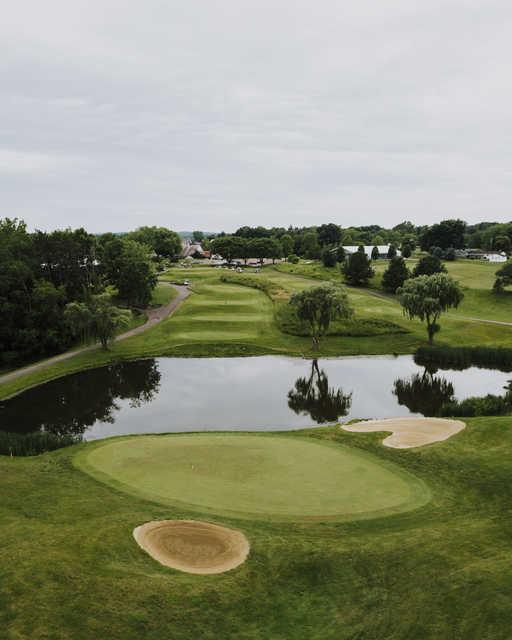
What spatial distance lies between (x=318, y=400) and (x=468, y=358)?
19.6m

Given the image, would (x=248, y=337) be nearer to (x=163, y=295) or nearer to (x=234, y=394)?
(x=234, y=394)

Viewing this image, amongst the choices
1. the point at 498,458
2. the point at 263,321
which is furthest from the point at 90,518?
the point at 263,321

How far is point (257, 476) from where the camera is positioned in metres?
18.0

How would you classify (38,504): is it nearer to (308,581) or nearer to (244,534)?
(244,534)

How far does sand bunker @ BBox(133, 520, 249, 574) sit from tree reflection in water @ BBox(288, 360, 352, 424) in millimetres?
17036

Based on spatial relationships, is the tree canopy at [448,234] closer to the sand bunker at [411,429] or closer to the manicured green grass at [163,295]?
the manicured green grass at [163,295]

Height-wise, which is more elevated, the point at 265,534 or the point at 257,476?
the point at 257,476

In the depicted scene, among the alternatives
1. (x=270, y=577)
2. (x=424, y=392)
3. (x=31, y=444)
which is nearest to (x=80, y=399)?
(x=31, y=444)

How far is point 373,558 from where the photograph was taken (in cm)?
1291

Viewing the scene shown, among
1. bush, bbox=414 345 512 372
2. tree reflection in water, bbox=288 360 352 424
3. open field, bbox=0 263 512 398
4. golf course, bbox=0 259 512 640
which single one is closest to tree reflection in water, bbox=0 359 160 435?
open field, bbox=0 263 512 398

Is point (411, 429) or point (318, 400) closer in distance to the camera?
point (411, 429)

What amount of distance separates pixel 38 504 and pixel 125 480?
10.5 feet

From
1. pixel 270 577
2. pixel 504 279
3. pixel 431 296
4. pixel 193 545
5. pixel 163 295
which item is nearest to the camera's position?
pixel 270 577

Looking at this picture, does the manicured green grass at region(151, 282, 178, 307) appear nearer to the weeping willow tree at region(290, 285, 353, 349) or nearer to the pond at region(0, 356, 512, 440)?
the pond at region(0, 356, 512, 440)
